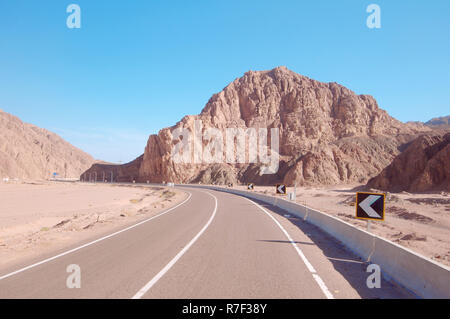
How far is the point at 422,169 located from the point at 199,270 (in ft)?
155

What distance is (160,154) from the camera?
10094 centimetres

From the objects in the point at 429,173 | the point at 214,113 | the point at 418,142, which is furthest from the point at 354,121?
the point at 429,173

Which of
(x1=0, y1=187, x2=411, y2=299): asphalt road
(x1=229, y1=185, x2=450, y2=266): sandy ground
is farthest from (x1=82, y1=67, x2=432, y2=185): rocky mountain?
(x1=0, y1=187, x2=411, y2=299): asphalt road

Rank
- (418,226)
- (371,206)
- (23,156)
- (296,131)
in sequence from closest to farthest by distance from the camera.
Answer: (371,206), (418,226), (296,131), (23,156)

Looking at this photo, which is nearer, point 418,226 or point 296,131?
point 418,226

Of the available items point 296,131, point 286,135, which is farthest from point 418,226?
point 296,131

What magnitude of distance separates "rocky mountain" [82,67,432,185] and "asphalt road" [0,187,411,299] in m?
59.9

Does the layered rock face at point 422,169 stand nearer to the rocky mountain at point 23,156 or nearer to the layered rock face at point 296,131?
the layered rock face at point 296,131

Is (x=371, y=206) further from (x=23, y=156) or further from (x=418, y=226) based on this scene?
(x=23, y=156)

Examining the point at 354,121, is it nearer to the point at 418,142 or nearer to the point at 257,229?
the point at 418,142

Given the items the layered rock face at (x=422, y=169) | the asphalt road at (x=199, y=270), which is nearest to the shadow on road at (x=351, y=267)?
the asphalt road at (x=199, y=270)

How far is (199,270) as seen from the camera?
22.0 feet

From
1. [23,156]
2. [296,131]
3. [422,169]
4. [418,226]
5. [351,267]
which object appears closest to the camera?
[351,267]
